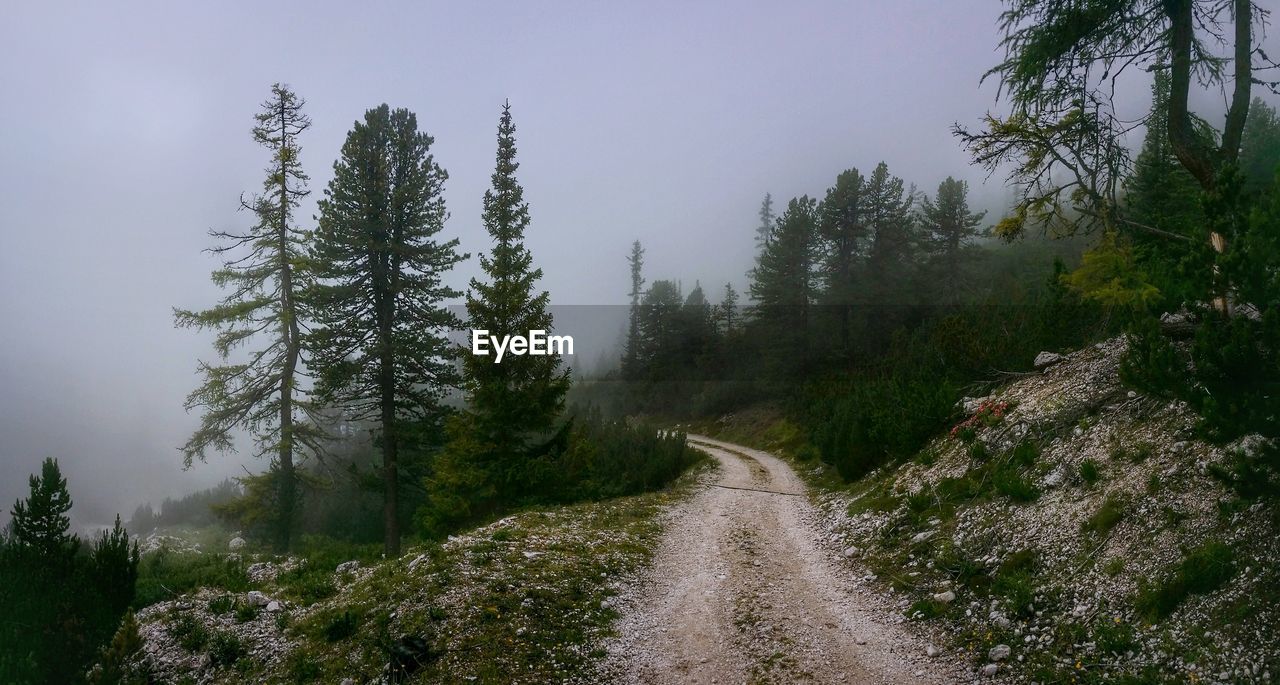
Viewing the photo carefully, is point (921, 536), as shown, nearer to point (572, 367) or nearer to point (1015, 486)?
point (1015, 486)

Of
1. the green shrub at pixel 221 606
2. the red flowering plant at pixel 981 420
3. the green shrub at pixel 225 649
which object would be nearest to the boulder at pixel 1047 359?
the red flowering plant at pixel 981 420

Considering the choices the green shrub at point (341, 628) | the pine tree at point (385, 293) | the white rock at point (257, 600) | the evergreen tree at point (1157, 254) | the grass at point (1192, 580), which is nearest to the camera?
the grass at point (1192, 580)

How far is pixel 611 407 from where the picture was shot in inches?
2249

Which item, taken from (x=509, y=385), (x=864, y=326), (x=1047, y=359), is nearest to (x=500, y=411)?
(x=509, y=385)

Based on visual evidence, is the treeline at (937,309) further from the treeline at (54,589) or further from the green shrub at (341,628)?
the treeline at (54,589)

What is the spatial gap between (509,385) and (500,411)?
835 millimetres

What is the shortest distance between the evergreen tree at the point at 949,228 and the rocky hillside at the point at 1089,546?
97.7ft

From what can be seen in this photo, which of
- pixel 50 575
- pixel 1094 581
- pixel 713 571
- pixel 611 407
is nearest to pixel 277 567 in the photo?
pixel 50 575

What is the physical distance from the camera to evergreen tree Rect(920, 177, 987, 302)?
38500mm

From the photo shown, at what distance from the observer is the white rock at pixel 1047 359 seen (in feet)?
41.1

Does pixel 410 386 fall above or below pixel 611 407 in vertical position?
above

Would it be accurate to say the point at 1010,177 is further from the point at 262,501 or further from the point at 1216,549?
the point at 262,501

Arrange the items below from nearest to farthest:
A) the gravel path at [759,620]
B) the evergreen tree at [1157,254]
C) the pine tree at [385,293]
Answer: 1. the gravel path at [759,620]
2. the evergreen tree at [1157,254]
3. the pine tree at [385,293]

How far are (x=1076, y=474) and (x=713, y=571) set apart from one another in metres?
5.65
